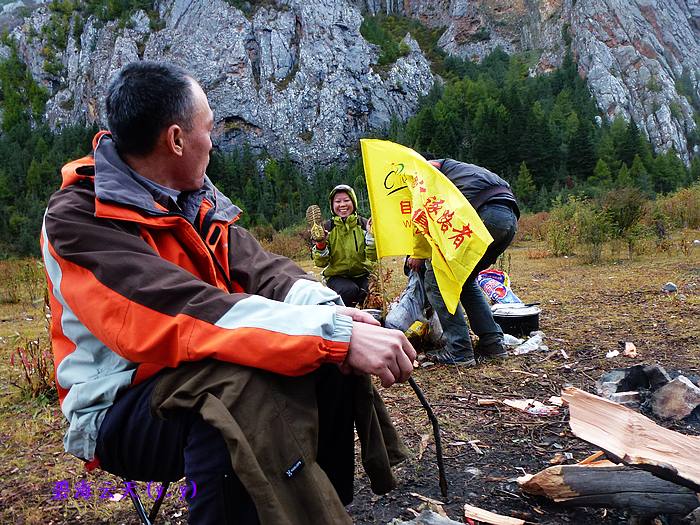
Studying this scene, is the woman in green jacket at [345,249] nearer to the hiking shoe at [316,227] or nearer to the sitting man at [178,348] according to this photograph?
the hiking shoe at [316,227]

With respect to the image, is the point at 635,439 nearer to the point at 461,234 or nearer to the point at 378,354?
the point at 378,354

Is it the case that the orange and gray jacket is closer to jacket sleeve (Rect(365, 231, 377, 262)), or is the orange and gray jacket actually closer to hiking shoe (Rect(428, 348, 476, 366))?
hiking shoe (Rect(428, 348, 476, 366))

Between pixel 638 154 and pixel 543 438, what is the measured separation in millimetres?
56037

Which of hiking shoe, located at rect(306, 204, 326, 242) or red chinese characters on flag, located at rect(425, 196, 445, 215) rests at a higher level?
red chinese characters on flag, located at rect(425, 196, 445, 215)

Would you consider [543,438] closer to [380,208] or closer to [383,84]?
[380,208]

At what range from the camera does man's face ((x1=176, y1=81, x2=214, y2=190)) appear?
5.48ft

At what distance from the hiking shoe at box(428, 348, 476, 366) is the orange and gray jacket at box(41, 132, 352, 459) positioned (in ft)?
9.98

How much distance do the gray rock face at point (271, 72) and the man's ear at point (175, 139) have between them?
64099 millimetres

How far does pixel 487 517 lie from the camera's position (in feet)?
6.72

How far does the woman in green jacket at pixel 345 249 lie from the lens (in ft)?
19.5

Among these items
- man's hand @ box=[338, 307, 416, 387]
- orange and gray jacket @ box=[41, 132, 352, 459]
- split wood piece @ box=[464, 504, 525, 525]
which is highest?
orange and gray jacket @ box=[41, 132, 352, 459]

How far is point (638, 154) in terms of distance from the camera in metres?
50.6

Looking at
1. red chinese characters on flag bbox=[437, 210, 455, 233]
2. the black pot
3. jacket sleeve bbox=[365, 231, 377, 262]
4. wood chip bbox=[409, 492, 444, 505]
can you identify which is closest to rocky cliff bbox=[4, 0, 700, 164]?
jacket sleeve bbox=[365, 231, 377, 262]

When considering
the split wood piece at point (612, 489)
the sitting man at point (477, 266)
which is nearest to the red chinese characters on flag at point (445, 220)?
the sitting man at point (477, 266)
